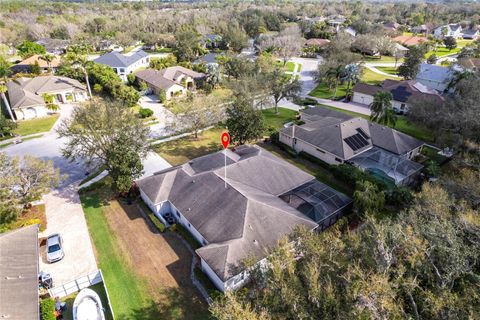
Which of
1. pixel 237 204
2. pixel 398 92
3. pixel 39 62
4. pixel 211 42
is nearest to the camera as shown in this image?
pixel 237 204

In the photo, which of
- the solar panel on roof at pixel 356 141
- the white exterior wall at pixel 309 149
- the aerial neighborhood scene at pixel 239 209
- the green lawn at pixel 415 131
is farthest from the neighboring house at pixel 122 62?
the green lawn at pixel 415 131

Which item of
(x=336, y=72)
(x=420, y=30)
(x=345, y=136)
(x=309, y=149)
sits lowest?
(x=309, y=149)

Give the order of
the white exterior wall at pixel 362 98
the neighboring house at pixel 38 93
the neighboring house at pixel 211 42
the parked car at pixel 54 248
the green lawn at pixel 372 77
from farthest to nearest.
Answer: the neighboring house at pixel 211 42, the green lawn at pixel 372 77, the white exterior wall at pixel 362 98, the neighboring house at pixel 38 93, the parked car at pixel 54 248

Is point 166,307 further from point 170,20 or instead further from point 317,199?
point 170,20

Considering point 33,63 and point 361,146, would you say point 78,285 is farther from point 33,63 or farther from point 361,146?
point 33,63

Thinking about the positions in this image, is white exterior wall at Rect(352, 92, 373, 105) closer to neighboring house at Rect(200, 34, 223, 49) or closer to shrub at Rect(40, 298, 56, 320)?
shrub at Rect(40, 298, 56, 320)

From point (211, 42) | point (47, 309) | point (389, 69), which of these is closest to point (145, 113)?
point (47, 309)

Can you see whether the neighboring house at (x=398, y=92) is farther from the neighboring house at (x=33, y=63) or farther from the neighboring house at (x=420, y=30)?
the neighboring house at (x=420, y=30)

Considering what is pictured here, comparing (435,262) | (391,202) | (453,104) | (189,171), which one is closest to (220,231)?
(189,171)
